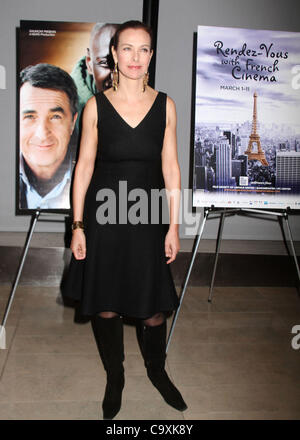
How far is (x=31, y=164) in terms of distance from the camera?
2.61 metres

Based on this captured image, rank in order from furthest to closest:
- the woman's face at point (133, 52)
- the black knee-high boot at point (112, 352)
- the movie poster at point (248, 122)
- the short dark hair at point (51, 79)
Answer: the short dark hair at point (51, 79), the movie poster at point (248, 122), the black knee-high boot at point (112, 352), the woman's face at point (133, 52)

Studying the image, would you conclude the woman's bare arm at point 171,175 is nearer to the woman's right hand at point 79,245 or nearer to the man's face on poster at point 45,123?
the woman's right hand at point 79,245

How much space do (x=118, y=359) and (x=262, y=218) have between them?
8.05ft

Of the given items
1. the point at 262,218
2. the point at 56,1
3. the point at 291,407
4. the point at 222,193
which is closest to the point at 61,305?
the point at 222,193

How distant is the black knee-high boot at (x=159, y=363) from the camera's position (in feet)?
5.80

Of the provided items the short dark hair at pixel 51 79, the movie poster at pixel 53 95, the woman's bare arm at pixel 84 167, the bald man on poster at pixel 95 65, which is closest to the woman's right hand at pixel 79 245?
the woman's bare arm at pixel 84 167

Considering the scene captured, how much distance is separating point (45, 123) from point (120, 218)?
1.09 metres

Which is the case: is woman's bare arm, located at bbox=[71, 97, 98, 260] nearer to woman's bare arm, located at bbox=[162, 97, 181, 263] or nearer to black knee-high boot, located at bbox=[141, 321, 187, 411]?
woman's bare arm, located at bbox=[162, 97, 181, 263]

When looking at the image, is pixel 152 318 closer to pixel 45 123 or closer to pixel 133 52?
pixel 133 52

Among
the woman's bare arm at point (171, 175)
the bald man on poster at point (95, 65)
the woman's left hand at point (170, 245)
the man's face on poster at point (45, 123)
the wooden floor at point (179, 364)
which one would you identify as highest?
the bald man on poster at point (95, 65)

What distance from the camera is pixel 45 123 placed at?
2.54 metres

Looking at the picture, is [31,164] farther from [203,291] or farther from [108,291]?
[203,291]

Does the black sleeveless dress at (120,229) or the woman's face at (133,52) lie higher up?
the woman's face at (133,52)
